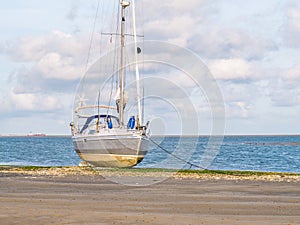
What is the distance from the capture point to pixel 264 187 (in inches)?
1155

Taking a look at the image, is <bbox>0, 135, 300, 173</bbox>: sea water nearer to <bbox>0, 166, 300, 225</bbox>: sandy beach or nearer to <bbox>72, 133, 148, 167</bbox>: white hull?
<bbox>72, 133, 148, 167</bbox>: white hull

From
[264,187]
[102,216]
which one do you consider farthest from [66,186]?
[102,216]

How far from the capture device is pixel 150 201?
74.0 ft

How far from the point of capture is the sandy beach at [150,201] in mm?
17531

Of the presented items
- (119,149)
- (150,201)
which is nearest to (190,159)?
(119,149)

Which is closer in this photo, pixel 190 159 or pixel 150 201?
pixel 150 201

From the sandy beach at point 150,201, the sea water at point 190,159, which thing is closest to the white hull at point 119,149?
the sea water at point 190,159

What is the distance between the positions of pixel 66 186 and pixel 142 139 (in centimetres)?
1851

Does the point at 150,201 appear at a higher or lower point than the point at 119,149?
lower

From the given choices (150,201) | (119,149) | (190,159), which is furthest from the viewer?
(190,159)

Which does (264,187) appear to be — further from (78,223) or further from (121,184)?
(78,223)

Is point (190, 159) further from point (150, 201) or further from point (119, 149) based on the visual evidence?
point (150, 201)

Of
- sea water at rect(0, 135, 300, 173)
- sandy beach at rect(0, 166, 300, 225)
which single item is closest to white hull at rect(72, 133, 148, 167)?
sea water at rect(0, 135, 300, 173)

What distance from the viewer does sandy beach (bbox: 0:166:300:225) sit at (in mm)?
17531
